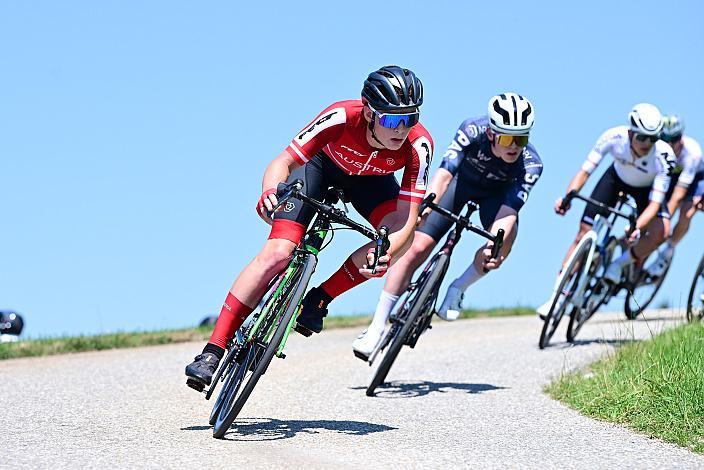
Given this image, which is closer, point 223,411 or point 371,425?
point 223,411

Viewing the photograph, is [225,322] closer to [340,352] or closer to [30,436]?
[30,436]

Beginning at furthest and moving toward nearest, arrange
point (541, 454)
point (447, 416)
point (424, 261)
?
point (424, 261)
point (447, 416)
point (541, 454)

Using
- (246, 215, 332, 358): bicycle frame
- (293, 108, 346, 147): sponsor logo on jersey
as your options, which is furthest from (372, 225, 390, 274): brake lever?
(293, 108, 346, 147): sponsor logo on jersey

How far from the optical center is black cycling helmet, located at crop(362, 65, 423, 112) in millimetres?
7762

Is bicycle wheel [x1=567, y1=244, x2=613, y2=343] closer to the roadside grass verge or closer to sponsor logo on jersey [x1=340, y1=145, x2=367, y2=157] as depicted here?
the roadside grass verge

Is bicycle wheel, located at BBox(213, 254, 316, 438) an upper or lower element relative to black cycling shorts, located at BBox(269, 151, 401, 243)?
lower

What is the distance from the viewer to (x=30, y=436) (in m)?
7.53

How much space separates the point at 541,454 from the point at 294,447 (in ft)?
4.61

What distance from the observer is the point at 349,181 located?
854cm

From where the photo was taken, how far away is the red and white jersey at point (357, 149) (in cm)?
794

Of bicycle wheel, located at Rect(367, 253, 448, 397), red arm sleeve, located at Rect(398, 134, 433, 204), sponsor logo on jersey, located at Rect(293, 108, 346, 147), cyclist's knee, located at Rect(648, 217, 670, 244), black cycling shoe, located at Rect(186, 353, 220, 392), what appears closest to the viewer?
black cycling shoe, located at Rect(186, 353, 220, 392)

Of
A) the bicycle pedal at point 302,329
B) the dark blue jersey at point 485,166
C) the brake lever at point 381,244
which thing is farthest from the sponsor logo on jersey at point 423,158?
the dark blue jersey at point 485,166

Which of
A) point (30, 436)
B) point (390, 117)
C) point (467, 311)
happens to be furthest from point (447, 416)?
point (467, 311)

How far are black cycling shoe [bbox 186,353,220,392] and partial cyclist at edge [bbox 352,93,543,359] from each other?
2872mm
